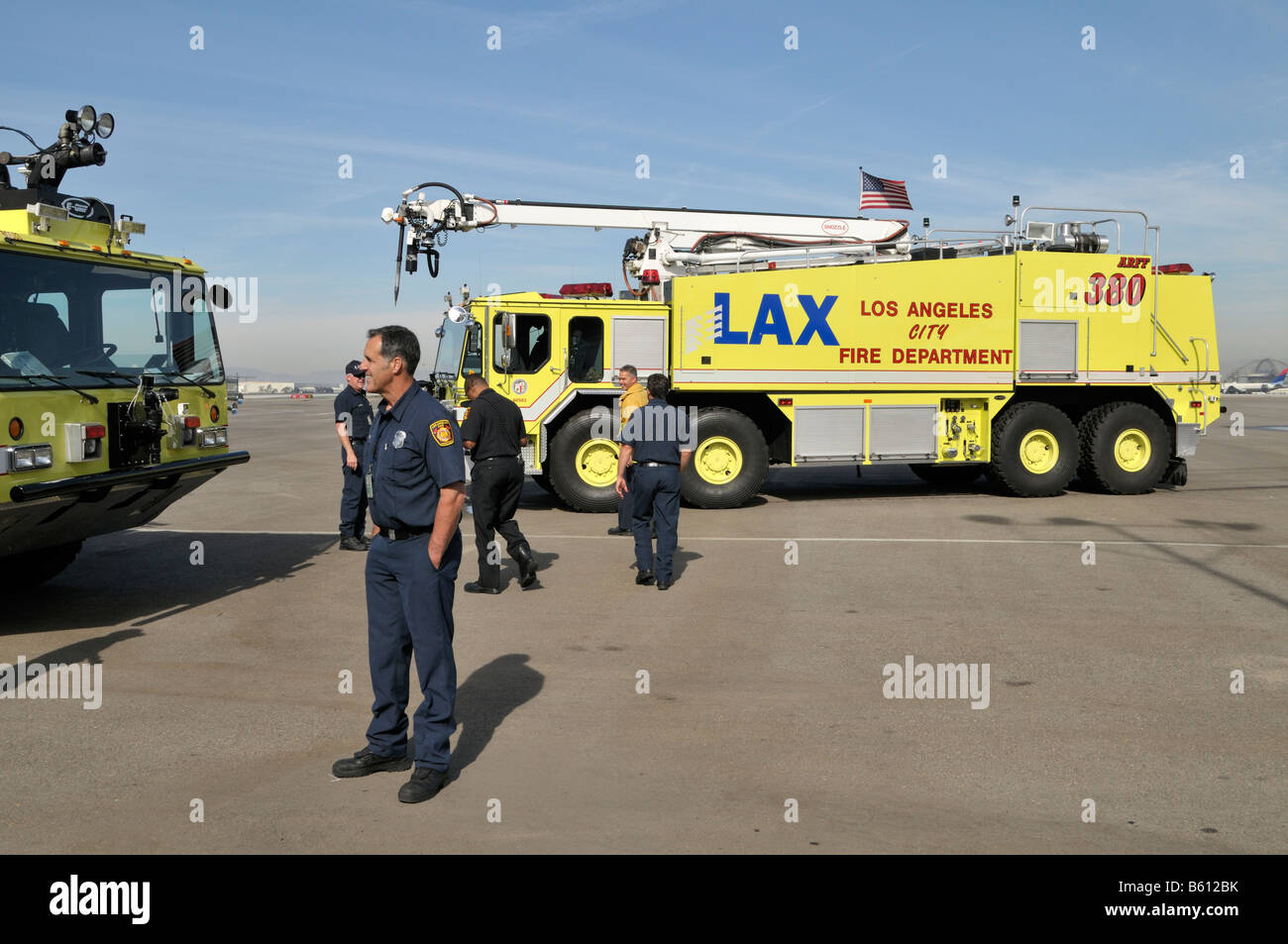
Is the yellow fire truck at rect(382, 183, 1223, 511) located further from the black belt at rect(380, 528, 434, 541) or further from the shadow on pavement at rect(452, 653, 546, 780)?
the black belt at rect(380, 528, 434, 541)

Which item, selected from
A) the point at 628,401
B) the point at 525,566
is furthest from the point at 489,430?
the point at 628,401

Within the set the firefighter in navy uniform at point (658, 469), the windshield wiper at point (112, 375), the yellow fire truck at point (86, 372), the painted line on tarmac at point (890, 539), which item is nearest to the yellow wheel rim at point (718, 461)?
the painted line on tarmac at point (890, 539)

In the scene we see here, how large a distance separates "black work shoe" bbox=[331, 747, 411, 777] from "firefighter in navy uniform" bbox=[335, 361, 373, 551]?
19.0 ft

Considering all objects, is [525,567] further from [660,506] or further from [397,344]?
[397,344]

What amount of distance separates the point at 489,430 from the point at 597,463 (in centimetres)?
516

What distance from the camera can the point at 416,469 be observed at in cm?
454

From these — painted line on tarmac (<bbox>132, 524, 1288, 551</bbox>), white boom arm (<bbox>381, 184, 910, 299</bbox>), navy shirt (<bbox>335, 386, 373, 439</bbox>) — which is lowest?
painted line on tarmac (<bbox>132, 524, 1288, 551</bbox>)

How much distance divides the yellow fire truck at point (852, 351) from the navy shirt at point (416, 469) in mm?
8417

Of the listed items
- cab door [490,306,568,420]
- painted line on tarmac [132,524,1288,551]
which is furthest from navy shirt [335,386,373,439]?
cab door [490,306,568,420]

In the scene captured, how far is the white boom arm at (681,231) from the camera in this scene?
1442 cm

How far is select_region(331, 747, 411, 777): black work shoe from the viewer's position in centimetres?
460

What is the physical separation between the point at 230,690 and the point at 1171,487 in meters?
14.7

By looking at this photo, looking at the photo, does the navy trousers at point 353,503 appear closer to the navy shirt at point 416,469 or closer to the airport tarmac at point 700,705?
the airport tarmac at point 700,705

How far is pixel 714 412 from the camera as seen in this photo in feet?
45.2
